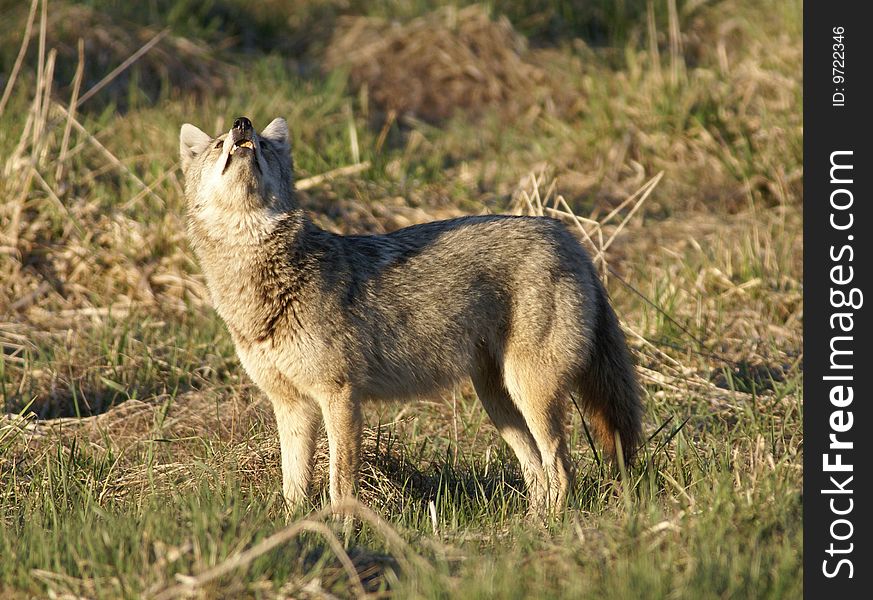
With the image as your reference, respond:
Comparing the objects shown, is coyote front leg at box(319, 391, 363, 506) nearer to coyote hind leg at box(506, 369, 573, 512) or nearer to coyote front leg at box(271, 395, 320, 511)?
coyote front leg at box(271, 395, 320, 511)

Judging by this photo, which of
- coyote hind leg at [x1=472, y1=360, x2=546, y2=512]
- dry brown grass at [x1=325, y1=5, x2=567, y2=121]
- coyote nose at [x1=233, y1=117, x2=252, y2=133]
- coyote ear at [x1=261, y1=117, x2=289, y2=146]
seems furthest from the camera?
dry brown grass at [x1=325, y1=5, x2=567, y2=121]

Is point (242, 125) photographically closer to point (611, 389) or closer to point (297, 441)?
point (297, 441)

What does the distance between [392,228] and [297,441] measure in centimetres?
353

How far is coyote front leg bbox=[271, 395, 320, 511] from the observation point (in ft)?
17.9

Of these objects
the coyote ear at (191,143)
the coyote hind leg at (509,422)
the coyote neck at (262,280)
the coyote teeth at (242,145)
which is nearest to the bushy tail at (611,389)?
the coyote hind leg at (509,422)

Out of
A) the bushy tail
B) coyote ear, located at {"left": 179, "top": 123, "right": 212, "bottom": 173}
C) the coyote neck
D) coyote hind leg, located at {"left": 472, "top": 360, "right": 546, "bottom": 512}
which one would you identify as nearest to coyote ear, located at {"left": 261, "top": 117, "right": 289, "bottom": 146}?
coyote ear, located at {"left": 179, "top": 123, "right": 212, "bottom": 173}

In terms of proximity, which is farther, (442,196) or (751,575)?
(442,196)

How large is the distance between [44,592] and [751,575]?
8.19 ft

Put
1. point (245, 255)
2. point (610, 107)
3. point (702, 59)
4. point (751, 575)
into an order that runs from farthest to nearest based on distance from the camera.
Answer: point (702, 59), point (610, 107), point (245, 255), point (751, 575)

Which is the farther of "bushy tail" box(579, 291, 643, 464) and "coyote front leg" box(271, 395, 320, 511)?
"bushy tail" box(579, 291, 643, 464)

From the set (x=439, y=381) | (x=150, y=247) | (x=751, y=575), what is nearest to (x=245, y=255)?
(x=439, y=381)

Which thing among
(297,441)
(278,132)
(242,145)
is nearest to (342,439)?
(297,441)

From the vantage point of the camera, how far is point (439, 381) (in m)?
5.57
